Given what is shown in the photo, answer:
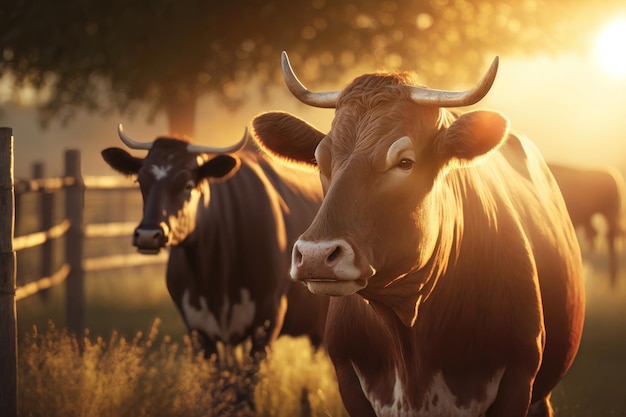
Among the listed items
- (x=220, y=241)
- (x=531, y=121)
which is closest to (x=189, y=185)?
(x=220, y=241)

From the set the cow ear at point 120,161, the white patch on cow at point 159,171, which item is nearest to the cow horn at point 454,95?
the white patch on cow at point 159,171

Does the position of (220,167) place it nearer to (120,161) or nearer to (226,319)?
(120,161)

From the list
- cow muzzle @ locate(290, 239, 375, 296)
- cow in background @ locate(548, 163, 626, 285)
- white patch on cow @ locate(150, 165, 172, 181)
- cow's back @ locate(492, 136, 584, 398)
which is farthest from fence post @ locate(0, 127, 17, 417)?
cow in background @ locate(548, 163, 626, 285)

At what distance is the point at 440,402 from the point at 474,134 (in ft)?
3.49

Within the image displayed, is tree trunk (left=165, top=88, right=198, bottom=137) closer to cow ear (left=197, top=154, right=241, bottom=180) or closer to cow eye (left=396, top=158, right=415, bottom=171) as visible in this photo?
cow ear (left=197, top=154, right=241, bottom=180)

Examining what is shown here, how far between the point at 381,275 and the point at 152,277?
1130 cm

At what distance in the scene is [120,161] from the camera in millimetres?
7551

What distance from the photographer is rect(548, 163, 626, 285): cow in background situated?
1332 centimetres

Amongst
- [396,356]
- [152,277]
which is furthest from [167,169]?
[152,277]

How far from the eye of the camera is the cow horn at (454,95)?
3469 millimetres

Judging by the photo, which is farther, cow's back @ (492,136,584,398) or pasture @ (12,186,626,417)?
pasture @ (12,186,626,417)

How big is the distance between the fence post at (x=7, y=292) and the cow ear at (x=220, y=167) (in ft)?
5.86

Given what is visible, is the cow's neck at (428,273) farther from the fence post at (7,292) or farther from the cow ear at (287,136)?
the fence post at (7,292)

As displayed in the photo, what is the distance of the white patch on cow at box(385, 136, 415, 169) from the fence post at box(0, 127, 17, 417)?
2994mm
